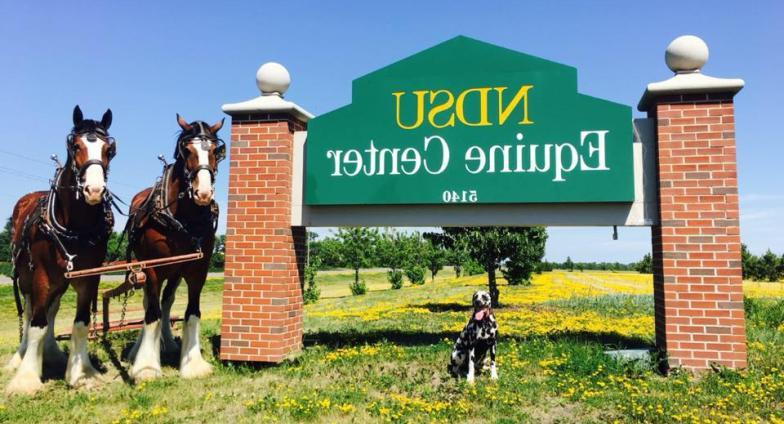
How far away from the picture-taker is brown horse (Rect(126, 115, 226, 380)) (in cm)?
646

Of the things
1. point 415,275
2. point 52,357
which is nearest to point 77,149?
point 52,357

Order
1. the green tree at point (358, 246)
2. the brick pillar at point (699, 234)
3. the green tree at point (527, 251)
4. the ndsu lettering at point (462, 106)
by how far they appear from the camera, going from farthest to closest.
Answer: the green tree at point (358, 246) < the green tree at point (527, 251) < the ndsu lettering at point (462, 106) < the brick pillar at point (699, 234)

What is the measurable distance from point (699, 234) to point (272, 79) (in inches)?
258

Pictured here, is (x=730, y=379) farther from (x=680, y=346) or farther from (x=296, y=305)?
(x=296, y=305)

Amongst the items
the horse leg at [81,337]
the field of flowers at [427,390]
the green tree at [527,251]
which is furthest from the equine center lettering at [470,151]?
the green tree at [527,251]

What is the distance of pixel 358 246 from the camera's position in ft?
128

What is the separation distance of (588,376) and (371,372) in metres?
2.89

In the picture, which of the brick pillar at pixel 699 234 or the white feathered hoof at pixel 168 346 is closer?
the brick pillar at pixel 699 234

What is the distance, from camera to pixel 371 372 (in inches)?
269

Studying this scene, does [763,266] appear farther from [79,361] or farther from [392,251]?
[79,361]

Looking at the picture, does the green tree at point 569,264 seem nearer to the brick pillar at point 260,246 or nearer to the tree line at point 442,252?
the tree line at point 442,252

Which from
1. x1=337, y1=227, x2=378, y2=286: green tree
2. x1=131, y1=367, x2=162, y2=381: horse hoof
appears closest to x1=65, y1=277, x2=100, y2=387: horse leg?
x1=131, y1=367, x2=162, y2=381: horse hoof

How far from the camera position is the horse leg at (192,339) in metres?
6.96

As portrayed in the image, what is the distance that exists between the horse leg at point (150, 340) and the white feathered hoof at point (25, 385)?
108 centimetres
